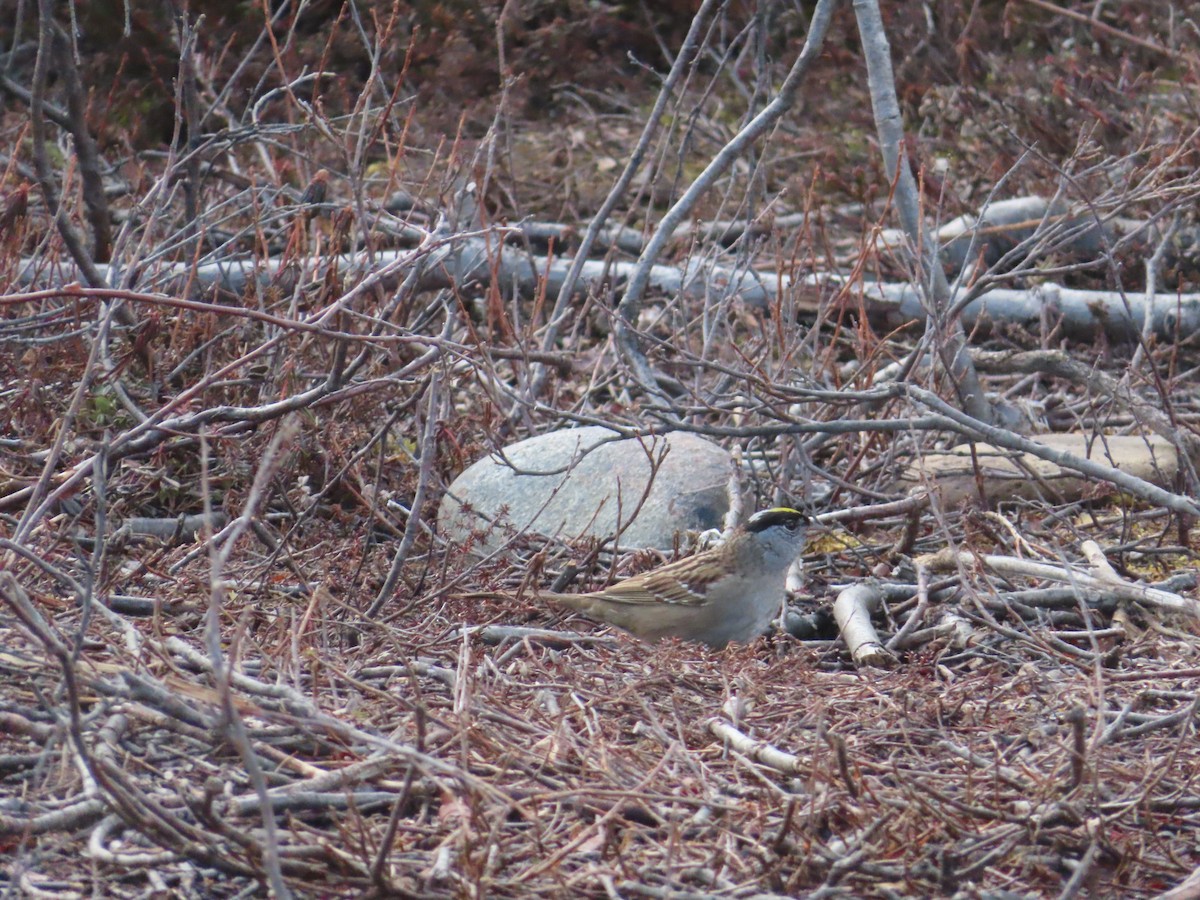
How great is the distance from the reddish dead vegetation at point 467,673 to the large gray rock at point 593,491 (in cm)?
22

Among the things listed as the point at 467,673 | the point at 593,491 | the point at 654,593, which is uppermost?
the point at 467,673

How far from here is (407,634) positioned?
16.9 ft

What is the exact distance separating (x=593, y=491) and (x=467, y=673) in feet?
8.32

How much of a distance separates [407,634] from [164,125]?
8505mm

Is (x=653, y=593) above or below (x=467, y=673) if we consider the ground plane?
below

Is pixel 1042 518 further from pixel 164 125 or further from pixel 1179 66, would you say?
pixel 164 125

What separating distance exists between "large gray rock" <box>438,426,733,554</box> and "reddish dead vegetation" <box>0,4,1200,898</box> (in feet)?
0.72

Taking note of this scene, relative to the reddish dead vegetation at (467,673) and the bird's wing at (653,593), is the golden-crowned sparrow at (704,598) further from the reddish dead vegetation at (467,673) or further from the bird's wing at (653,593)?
the reddish dead vegetation at (467,673)

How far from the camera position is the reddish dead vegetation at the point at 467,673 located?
11.1 ft

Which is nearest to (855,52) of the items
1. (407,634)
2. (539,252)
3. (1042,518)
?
(539,252)

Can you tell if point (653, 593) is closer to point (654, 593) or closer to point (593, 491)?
point (654, 593)

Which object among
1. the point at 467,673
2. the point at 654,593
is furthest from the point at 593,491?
the point at 467,673

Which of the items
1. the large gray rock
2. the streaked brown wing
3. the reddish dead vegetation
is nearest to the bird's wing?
the streaked brown wing

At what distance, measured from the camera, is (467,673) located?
14.2 feet
